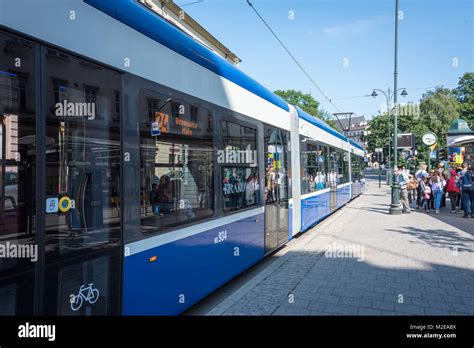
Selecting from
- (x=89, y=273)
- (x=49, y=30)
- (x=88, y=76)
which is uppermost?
(x=49, y=30)

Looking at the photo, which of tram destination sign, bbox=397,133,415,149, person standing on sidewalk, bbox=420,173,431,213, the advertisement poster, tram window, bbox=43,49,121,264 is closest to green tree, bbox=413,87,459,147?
the advertisement poster

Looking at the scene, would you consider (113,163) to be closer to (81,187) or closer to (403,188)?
(81,187)

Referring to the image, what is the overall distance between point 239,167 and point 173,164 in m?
1.77

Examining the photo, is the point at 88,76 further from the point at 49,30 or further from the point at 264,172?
the point at 264,172

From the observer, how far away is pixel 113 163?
2.97 metres

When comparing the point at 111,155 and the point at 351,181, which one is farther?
the point at 351,181

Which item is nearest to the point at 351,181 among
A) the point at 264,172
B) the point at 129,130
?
the point at 264,172

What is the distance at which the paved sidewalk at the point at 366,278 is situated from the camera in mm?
4551

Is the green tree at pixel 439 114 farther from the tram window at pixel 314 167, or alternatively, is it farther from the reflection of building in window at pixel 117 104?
the reflection of building in window at pixel 117 104

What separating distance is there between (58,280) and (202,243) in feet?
6.35

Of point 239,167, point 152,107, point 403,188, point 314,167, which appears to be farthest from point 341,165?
point 152,107

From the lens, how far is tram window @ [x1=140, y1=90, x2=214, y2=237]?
333 cm

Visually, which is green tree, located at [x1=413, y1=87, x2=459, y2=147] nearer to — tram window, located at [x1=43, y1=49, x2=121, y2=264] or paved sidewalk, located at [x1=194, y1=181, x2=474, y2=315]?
paved sidewalk, located at [x1=194, y1=181, x2=474, y2=315]

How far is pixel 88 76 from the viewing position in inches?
109
